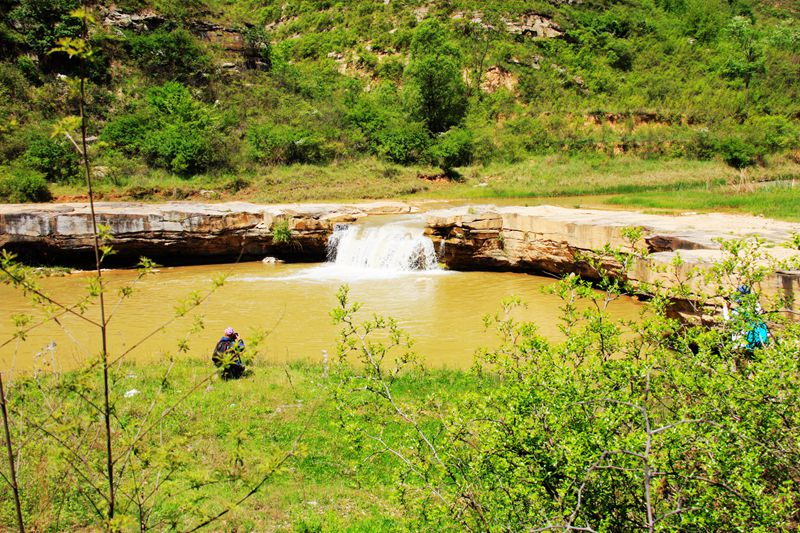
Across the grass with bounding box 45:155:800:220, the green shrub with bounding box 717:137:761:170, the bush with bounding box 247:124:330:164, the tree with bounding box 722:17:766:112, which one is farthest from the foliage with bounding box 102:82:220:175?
the tree with bounding box 722:17:766:112

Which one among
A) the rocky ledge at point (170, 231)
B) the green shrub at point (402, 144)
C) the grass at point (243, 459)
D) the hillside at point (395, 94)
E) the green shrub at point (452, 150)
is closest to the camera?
the grass at point (243, 459)

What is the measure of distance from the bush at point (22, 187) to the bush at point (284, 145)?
10.8 m

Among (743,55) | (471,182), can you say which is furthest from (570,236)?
(743,55)

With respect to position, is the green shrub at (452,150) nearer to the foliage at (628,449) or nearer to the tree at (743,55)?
the tree at (743,55)

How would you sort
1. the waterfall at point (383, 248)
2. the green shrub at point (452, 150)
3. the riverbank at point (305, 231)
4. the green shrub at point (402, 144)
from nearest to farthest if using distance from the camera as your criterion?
the riverbank at point (305, 231), the waterfall at point (383, 248), the green shrub at point (452, 150), the green shrub at point (402, 144)

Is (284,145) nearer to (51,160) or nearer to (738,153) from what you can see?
(51,160)

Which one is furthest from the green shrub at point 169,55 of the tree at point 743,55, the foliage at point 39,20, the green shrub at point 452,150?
the tree at point 743,55

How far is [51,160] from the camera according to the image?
24.8 meters

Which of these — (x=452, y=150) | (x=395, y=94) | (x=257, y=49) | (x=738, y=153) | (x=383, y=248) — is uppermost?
(x=257, y=49)

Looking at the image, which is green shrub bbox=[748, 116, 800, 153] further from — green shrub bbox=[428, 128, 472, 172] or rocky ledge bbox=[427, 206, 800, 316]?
rocky ledge bbox=[427, 206, 800, 316]

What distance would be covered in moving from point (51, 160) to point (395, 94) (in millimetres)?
26996

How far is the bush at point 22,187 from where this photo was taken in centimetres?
2161

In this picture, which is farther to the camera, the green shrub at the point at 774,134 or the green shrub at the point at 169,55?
the green shrub at the point at 169,55

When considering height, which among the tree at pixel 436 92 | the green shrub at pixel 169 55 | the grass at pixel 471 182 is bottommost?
the grass at pixel 471 182
